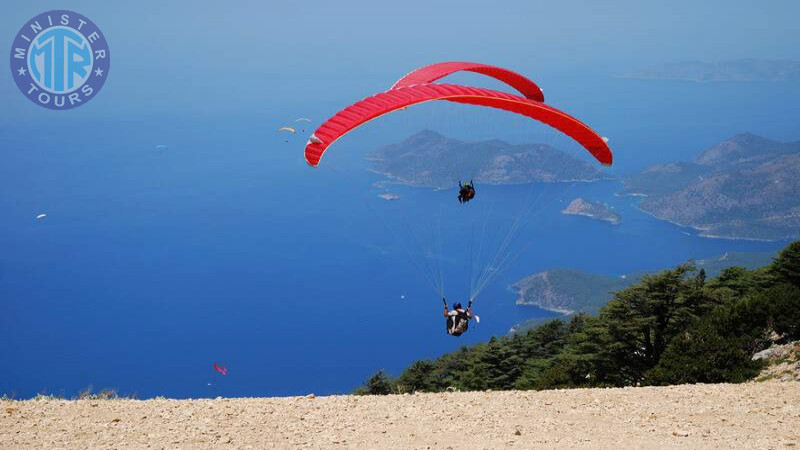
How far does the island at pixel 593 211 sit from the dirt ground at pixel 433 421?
183808 millimetres

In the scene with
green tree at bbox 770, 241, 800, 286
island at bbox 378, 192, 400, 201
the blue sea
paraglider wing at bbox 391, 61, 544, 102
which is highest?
island at bbox 378, 192, 400, 201

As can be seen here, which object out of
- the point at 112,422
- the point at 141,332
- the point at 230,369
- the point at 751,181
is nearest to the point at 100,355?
the point at 141,332

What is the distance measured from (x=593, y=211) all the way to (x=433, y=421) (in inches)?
7504

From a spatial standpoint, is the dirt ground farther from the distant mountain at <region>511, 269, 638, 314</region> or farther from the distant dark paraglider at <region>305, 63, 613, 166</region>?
the distant mountain at <region>511, 269, 638, 314</region>

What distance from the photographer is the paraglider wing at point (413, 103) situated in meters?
11.9

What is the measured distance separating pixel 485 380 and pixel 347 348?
112 m

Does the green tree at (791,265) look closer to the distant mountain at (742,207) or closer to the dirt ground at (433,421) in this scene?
the dirt ground at (433,421)

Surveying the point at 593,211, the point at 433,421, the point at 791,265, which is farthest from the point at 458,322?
the point at 593,211

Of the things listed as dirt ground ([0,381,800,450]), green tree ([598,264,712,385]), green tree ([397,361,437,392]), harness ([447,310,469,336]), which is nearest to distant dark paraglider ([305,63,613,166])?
harness ([447,310,469,336])

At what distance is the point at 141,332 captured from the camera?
14275 cm

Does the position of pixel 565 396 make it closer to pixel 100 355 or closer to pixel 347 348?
pixel 347 348

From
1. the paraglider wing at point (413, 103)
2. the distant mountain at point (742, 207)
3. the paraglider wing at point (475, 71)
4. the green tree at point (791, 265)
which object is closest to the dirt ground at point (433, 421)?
the paraglider wing at point (413, 103)

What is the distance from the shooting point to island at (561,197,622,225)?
189 m

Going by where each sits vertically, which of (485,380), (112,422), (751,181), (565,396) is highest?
(751,181)
